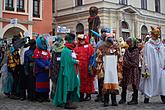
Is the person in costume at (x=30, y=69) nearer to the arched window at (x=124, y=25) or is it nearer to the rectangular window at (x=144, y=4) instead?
the arched window at (x=124, y=25)

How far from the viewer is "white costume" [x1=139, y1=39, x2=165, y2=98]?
8922 millimetres

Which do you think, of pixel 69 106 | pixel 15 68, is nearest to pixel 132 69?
pixel 69 106

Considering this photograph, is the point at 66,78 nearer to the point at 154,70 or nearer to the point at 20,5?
the point at 154,70

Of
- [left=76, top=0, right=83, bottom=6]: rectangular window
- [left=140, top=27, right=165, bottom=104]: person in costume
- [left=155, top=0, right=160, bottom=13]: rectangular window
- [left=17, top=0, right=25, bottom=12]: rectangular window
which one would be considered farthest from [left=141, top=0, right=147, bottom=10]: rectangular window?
[left=140, top=27, right=165, bottom=104]: person in costume

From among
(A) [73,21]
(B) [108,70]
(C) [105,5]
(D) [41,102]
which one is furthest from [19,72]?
(A) [73,21]

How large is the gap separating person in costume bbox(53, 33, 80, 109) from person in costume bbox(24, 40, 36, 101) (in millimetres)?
1664

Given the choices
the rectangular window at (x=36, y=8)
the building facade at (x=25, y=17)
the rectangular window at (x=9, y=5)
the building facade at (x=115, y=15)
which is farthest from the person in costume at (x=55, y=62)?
the building facade at (x=115, y=15)

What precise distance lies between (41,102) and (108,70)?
2.29 meters

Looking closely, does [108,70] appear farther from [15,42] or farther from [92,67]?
[15,42]

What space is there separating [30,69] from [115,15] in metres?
26.0

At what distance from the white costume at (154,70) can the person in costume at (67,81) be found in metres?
2.06

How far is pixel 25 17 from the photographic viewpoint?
2653 cm

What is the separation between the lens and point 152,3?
41.9 m

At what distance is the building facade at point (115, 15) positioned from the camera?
112 ft
